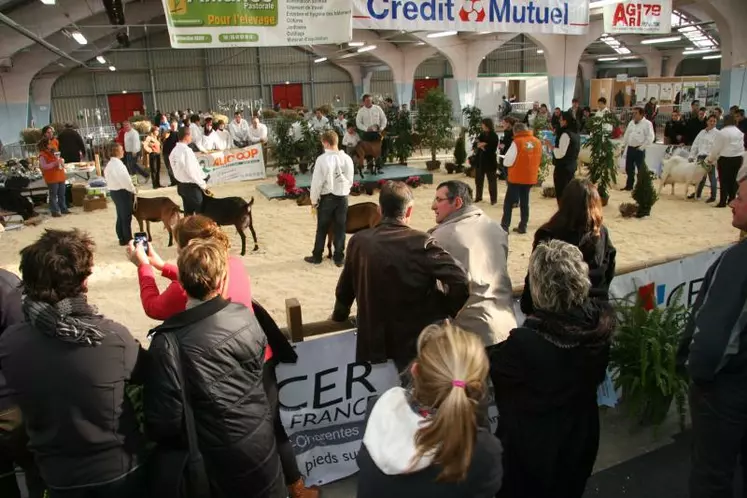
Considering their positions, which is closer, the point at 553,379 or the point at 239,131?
the point at 553,379

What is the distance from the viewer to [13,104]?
855 inches

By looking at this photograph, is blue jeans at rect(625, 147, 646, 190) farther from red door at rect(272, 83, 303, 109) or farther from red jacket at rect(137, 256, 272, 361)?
red door at rect(272, 83, 303, 109)

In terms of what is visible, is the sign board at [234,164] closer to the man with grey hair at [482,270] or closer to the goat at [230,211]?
the goat at [230,211]

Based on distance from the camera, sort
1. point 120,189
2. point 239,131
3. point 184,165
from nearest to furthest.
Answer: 1. point 184,165
2. point 120,189
3. point 239,131

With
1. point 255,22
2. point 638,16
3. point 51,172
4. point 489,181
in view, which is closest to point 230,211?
point 255,22

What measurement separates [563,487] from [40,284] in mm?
2123

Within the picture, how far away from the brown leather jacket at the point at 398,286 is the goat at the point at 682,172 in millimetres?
8850

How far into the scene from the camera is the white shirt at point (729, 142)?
359 inches

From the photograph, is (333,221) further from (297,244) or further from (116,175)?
(116,175)

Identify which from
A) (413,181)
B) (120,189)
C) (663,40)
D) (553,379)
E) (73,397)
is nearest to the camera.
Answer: (73,397)

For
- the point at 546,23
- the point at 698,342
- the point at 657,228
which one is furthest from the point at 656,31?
the point at 698,342

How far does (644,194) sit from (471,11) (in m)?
3.90

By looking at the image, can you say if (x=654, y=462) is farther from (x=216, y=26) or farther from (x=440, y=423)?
(x=216, y=26)

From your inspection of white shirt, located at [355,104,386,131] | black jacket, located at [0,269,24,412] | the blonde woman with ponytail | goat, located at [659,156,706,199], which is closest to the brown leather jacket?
the blonde woman with ponytail
